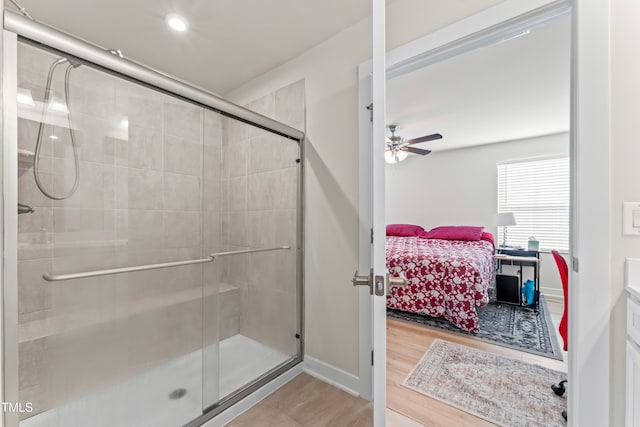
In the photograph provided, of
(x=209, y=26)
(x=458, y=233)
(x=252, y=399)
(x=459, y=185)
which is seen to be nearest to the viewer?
(x=252, y=399)

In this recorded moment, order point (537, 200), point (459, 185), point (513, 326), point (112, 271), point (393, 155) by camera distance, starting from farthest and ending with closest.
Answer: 1. point (459, 185)
2. point (537, 200)
3. point (393, 155)
4. point (513, 326)
5. point (112, 271)

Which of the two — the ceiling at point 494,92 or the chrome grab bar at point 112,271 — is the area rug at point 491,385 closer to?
the chrome grab bar at point 112,271

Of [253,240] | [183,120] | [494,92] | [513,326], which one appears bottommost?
[513,326]

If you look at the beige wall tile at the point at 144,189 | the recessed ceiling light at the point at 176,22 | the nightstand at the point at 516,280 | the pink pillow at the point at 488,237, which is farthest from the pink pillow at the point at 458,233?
the recessed ceiling light at the point at 176,22

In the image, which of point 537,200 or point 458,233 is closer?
point 537,200

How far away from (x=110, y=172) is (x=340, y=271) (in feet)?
4.86

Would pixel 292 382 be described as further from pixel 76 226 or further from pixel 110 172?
pixel 110 172

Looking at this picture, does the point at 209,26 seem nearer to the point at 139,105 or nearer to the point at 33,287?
the point at 139,105

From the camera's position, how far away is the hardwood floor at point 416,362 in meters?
1.51

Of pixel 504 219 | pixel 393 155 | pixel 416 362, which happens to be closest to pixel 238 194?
pixel 416 362

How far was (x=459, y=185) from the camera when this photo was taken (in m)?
4.87

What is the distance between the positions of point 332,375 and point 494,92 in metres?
3.14

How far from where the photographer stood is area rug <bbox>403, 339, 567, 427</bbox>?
5.00 ft

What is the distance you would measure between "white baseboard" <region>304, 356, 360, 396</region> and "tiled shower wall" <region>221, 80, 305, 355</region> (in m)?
0.15
